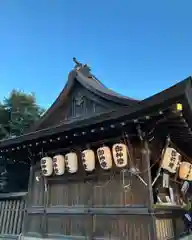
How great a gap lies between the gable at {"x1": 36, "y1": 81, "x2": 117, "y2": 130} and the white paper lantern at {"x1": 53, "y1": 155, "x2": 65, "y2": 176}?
2024 millimetres

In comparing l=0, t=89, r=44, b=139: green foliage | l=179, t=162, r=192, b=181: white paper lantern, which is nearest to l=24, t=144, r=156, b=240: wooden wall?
l=179, t=162, r=192, b=181: white paper lantern

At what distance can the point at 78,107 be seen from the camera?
8844 millimetres

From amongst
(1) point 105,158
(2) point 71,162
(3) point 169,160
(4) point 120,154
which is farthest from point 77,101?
(3) point 169,160

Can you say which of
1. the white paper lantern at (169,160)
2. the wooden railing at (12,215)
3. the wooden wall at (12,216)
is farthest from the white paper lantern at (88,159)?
the wooden wall at (12,216)

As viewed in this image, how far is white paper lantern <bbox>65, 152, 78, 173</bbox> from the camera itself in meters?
6.48

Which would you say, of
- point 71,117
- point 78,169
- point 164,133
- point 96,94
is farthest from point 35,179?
point 164,133

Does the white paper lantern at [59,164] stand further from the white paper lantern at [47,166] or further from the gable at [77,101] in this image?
the gable at [77,101]

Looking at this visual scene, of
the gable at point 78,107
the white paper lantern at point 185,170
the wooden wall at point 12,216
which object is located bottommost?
the wooden wall at point 12,216

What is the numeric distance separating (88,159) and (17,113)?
11702mm

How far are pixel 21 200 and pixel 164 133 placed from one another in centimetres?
497

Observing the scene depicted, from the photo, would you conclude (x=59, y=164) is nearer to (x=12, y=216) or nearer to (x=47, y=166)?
(x=47, y=166)

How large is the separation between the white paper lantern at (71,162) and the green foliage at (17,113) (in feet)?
31.8

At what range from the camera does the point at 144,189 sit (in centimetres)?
536

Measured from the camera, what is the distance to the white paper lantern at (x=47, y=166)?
7043 mm
